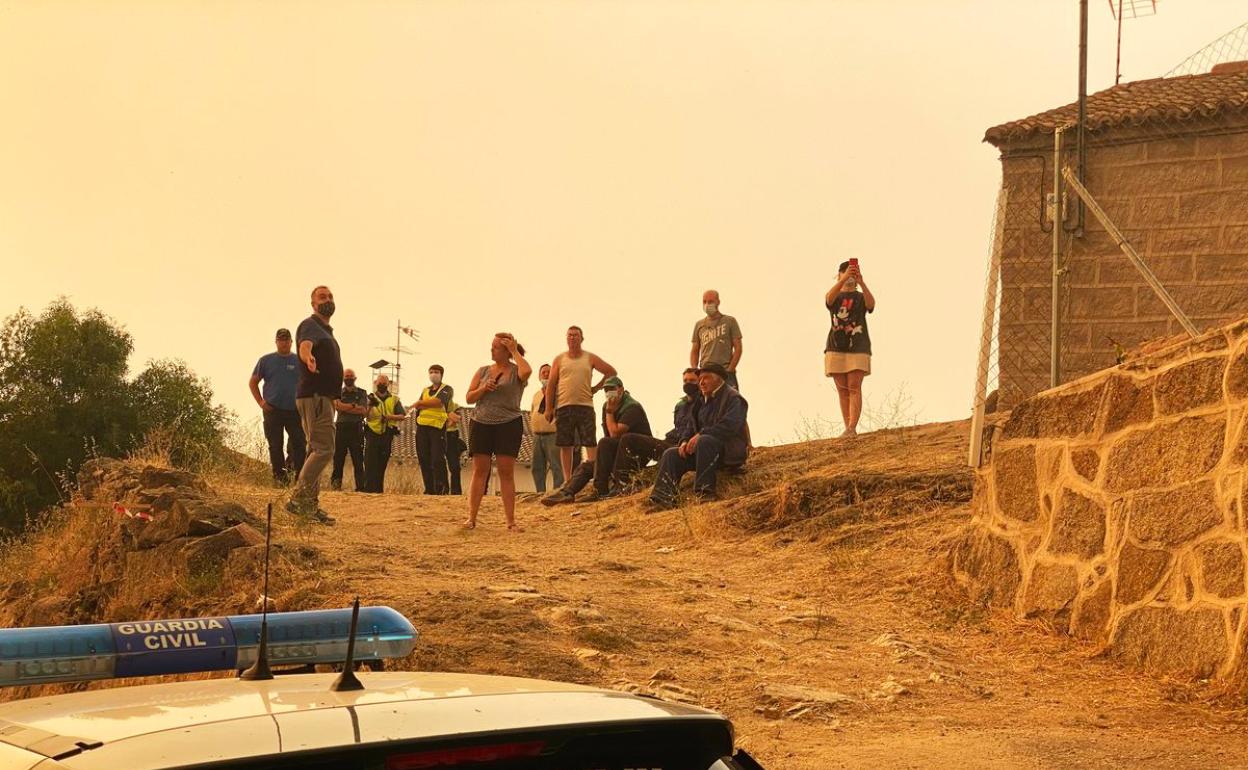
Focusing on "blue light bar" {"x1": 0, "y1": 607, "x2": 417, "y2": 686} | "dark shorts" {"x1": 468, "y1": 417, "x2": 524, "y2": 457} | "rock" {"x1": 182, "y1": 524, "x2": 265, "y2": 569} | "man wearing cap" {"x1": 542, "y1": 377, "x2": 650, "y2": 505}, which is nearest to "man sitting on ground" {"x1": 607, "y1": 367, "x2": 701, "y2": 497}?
"man wearing cap" {"x1": 542, "y1": 377, "x2": 650, "y2": 505}

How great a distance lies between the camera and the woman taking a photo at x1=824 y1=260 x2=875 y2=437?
1611cm

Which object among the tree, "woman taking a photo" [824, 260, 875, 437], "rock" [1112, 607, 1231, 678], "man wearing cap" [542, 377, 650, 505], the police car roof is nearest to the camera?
the police car roof

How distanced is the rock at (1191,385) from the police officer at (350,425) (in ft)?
39.1

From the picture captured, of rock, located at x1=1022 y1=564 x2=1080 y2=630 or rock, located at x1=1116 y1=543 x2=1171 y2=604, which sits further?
rock, located at x1=1022 y1=564 x2=1080 y2=630

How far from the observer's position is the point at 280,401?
1678cm

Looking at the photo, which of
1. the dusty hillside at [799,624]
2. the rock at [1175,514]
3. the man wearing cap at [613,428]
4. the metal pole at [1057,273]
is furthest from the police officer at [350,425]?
the rock at [1175,514]

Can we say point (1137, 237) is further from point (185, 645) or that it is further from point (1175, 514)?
point (185, 645)

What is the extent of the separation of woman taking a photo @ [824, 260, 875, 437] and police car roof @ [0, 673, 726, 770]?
533 inches

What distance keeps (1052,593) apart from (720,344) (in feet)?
24.3

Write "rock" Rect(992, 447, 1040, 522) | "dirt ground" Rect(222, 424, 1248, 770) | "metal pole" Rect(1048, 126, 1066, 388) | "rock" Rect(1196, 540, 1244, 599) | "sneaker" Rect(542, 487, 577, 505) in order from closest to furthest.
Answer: "dirt ground" Rect(222, 424, 1248, 770)
"rock" Rect(1196, 540, 1244, 599)
"rock" Rect(992, 447, 1040, 522)
"metal pole" Rect(1048, 126, 1066, 388)
"sneaker" Rect(542, 487, 577, 505)

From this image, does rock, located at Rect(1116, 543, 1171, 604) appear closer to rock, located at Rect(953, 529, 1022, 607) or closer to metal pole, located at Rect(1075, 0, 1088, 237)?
rock, located at Rect(953, 529, 1022, 607)

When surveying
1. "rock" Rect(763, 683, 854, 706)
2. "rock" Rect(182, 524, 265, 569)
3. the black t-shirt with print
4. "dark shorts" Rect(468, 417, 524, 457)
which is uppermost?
the black t-shirt with print

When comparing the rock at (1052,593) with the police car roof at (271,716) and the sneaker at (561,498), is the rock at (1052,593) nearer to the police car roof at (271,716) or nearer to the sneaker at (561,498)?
the police car roof at (271,716)

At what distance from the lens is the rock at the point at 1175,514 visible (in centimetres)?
789
